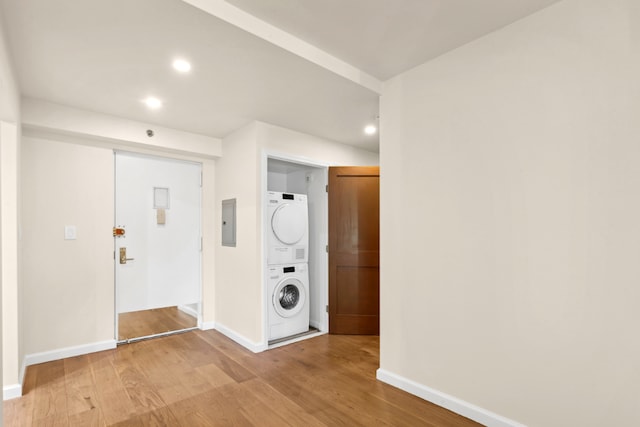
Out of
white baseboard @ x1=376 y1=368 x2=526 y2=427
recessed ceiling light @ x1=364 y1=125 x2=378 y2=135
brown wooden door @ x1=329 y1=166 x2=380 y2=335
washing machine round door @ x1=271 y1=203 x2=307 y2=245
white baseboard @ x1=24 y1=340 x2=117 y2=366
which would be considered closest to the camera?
white baseboard @ x1=376 y1=368 x2=526 y2=427

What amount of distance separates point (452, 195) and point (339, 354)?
202cm

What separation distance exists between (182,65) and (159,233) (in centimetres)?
265

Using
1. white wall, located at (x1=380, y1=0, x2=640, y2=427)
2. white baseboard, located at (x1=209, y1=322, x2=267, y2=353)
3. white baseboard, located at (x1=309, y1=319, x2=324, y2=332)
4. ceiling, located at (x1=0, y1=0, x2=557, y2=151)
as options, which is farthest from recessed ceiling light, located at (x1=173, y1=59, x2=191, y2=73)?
white baseboard, located at (x1=309, y1=319, x2=324, y2=332)

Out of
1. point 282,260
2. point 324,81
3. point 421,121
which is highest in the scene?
point 324,81

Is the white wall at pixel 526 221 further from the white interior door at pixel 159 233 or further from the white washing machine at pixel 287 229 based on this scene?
the white interior door at pixel 159 233

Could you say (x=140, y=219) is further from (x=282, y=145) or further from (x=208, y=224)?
(x=282, y=145)

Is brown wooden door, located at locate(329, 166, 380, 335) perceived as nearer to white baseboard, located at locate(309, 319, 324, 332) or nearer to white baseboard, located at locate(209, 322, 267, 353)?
white baseboard, located at locate(309, 319, 324, 332)

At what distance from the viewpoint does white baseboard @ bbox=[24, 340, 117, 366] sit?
9.79 ft

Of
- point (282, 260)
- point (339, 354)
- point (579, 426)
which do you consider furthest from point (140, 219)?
point (579, 426)

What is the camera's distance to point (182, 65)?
2.28 meters

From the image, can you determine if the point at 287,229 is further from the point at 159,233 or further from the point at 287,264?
the point at 159,233

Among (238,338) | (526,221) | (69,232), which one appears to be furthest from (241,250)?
(526,221)

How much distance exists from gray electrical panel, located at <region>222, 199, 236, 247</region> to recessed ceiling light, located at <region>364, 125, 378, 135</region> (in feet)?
5.69

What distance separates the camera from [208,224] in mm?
4137
